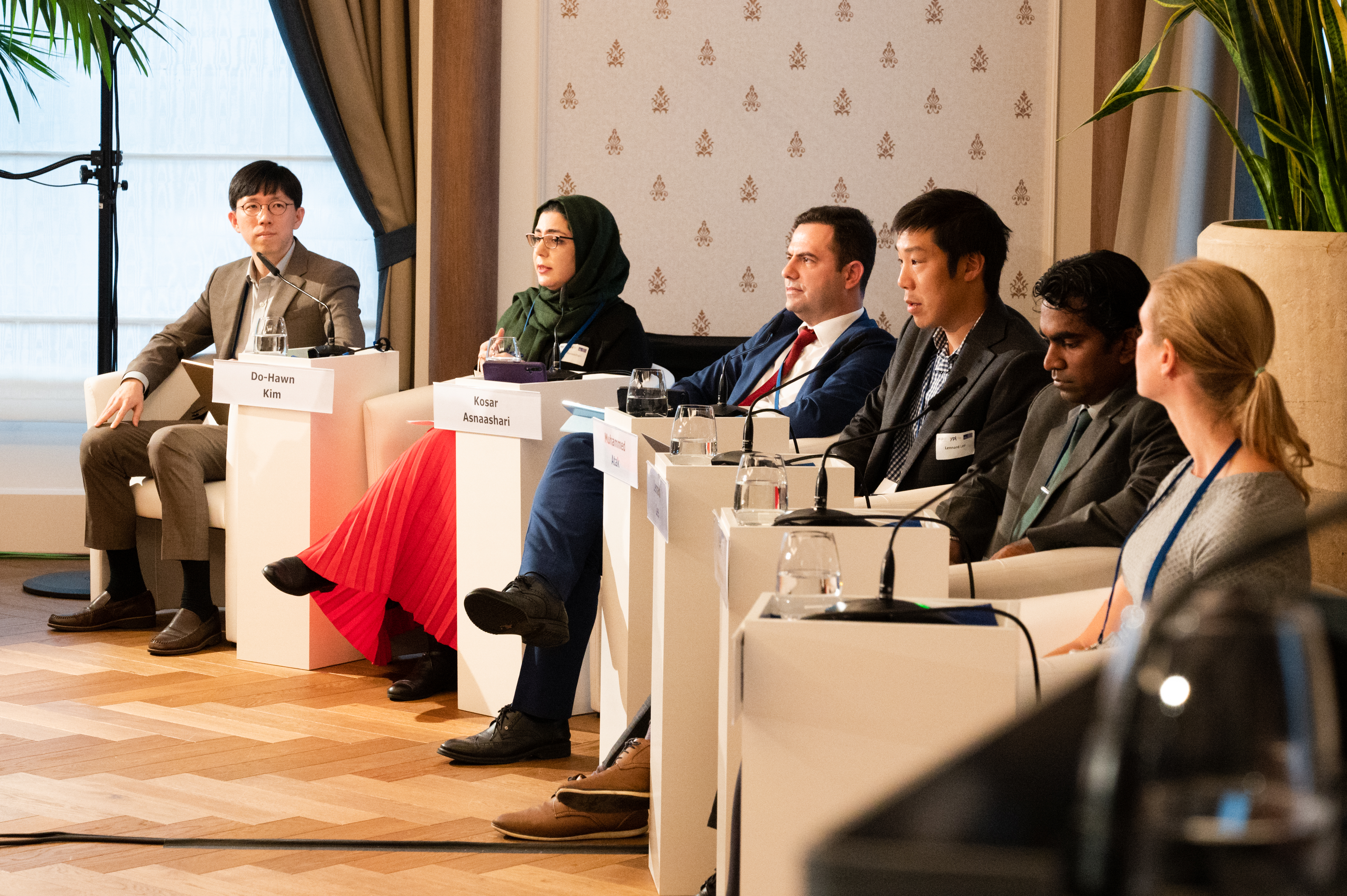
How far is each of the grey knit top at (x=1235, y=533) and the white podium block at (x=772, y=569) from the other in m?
0.26

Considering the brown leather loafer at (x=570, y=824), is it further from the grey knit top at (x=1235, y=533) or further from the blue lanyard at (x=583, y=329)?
the blue lanyard at (x=583, y=329)

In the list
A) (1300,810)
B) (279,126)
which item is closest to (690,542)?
(1300,810)

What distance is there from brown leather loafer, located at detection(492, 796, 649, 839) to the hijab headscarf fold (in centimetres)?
148

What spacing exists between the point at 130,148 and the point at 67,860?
3.15 metres

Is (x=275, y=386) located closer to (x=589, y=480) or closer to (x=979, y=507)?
(x=589, y=480)

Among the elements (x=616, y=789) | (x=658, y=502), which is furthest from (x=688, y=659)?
(x=616, y=789)

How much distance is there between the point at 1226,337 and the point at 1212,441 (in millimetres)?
122

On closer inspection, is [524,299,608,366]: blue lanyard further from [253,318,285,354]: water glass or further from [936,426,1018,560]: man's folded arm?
[936,426,1018,560]: man's folded arm

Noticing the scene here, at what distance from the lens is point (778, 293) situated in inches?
179

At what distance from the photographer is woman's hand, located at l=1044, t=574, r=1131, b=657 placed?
163 centimetres

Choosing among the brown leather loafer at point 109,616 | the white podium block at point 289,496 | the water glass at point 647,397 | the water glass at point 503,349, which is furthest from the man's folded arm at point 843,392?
the brown leather loafer at point 109,616

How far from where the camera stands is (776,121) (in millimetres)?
4488

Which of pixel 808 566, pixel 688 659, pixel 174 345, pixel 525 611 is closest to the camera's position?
pixel 808 566

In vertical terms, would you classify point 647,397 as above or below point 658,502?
above
